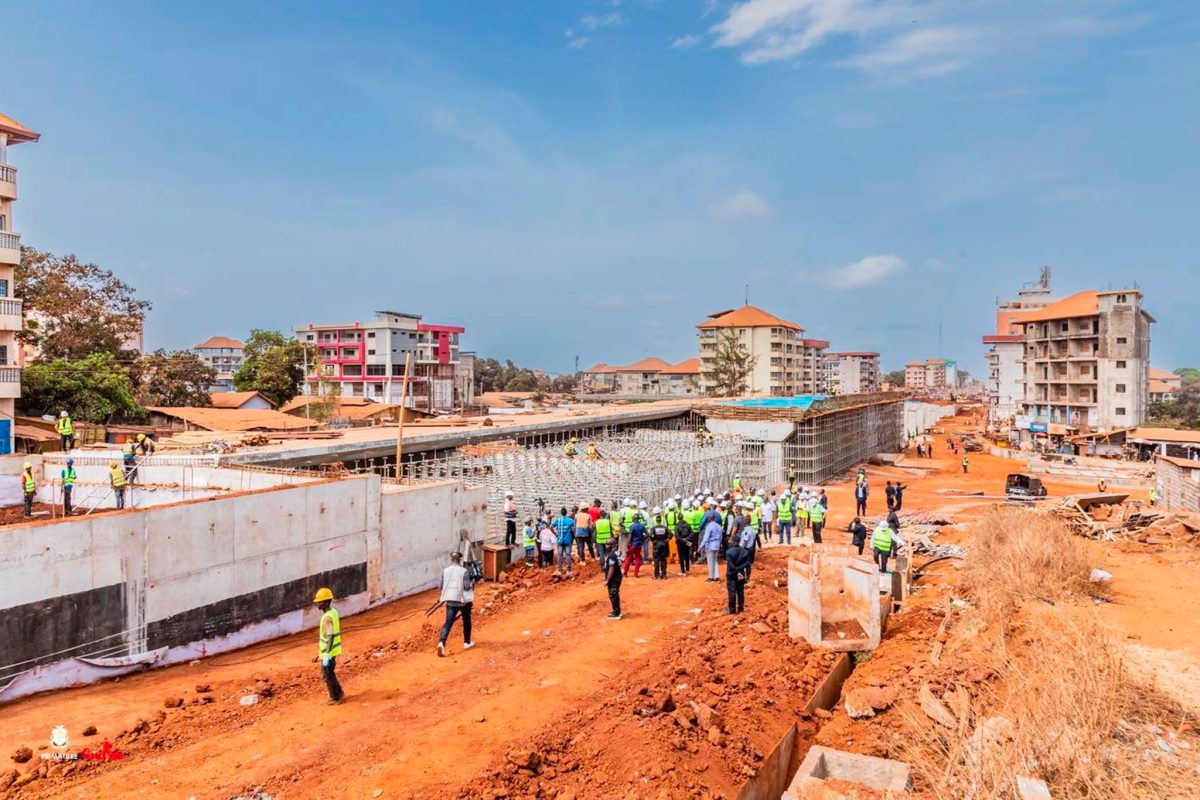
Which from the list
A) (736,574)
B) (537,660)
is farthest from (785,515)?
(537,660)

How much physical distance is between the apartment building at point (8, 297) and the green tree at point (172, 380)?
14661 mm

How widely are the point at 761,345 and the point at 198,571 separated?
2965 inches

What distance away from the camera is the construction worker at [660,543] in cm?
1489

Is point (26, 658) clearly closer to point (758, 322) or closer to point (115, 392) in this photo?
point (115, 392)

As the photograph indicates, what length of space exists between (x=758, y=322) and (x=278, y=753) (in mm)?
77924

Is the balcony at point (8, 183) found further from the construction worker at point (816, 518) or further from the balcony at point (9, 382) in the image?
the construction worker at point (816, 518)

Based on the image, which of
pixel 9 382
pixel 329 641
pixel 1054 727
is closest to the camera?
pixel 1054 727

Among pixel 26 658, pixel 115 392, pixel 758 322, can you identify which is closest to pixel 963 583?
pixel 26 658

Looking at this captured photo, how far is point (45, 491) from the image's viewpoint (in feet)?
55.3

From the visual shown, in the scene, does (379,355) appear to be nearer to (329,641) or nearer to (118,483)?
(118,483)

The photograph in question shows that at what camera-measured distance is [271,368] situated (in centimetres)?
4853

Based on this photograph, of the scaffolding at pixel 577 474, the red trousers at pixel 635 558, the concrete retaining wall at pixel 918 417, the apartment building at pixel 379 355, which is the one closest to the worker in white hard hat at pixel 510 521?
the scaffolding at pixel 577 474

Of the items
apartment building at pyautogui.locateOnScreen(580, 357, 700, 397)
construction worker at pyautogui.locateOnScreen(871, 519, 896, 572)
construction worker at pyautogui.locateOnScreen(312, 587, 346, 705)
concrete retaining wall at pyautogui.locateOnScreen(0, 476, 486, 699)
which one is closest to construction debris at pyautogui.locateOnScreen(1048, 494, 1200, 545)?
construction worker at pyautogui.locateOnScreen(871, 519, 896, 572)

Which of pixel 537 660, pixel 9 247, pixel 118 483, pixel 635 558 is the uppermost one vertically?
pixel 9 247
